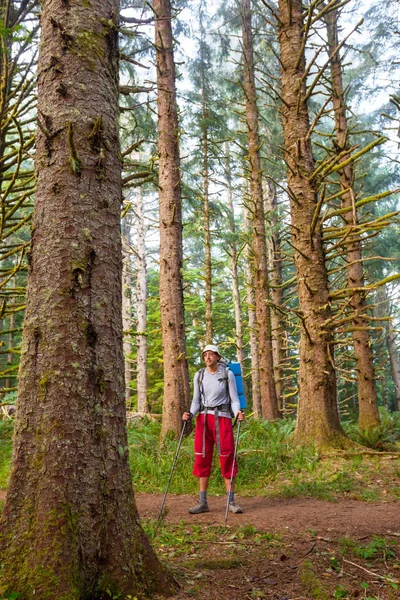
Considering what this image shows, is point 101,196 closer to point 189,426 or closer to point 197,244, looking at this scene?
point 189,426

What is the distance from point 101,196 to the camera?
2.83 meters

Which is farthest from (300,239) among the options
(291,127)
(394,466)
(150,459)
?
(150,459)

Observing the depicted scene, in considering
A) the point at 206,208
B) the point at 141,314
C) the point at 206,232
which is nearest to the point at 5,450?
the point at 206,232

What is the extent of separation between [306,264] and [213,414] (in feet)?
10.8

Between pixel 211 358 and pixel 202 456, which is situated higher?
pixel 211 358

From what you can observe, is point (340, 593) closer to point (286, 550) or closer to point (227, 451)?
point (286, 550)

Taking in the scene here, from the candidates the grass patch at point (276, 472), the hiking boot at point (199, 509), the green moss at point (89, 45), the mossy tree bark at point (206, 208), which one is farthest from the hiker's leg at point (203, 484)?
the mossy tree bark at point (206, 208)

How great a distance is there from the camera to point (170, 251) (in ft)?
30.3

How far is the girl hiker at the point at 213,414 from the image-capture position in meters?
5.76

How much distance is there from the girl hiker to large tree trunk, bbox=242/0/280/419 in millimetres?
6634

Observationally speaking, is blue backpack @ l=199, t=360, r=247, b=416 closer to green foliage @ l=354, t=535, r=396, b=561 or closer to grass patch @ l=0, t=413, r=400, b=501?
grass patch @ l=0, t=413, r=400, b=501

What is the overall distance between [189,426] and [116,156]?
6.73m

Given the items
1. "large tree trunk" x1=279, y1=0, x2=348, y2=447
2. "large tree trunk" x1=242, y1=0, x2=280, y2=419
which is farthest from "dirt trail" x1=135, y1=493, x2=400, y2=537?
"large tree trunk" x1=242, y1=0, x2=280, y2=419

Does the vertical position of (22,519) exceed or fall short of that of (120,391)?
it falls short
